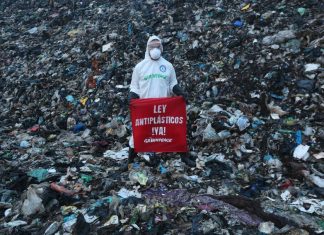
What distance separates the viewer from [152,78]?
5230 mm

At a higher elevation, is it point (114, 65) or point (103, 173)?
point (114, 65)

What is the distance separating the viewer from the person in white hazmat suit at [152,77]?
5.23 m

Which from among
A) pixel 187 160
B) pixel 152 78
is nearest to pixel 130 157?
pixel 187 160

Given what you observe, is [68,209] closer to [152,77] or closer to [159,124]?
[159,124]

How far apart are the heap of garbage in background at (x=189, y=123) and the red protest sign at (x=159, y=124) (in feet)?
0.98

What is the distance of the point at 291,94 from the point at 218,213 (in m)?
2.99

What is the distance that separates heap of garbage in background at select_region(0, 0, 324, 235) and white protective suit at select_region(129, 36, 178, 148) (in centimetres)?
84

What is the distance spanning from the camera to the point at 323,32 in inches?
285

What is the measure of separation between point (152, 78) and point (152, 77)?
13mm

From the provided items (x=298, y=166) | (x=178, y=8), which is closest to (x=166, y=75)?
(x=298, y=166)

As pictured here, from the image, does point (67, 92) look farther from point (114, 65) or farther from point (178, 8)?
point (178, 8)

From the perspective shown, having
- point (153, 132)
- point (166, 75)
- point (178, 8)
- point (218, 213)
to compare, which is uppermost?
point (178, 8)

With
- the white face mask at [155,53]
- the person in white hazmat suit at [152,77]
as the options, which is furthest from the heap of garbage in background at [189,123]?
the white face mask at [155,53]

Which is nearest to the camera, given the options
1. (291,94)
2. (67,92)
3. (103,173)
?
(103,173)
